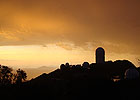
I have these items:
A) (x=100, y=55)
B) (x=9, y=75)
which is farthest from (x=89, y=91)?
(x=100, y=55)

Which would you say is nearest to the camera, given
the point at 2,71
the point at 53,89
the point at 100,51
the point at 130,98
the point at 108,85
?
the point at 130,98

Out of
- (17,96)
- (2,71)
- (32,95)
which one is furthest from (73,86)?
(2,71)

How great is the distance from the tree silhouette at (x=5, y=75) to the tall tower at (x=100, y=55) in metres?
52.1

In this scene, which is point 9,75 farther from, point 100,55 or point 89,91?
point 89,91

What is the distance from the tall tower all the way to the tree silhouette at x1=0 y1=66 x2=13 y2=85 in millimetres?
Result: 52091

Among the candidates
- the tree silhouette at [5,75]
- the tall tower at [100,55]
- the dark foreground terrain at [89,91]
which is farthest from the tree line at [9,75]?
the tall tower at [100,55]

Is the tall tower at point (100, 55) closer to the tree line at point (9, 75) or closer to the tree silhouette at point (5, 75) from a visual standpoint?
the tree line at point (9, 75)

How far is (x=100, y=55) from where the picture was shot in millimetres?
114188

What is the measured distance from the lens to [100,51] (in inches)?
4473

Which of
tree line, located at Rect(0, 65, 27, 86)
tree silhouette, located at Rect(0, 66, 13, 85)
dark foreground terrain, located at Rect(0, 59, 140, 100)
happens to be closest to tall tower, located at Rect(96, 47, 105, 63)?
tree line, located at Rect(0, 65, 27, 86)

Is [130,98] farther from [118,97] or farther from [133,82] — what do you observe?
[133,82]

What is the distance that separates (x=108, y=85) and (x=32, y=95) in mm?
22881

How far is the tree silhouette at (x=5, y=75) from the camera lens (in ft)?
289

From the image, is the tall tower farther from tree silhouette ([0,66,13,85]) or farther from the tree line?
tree silhouette ([0,66,13,85])
